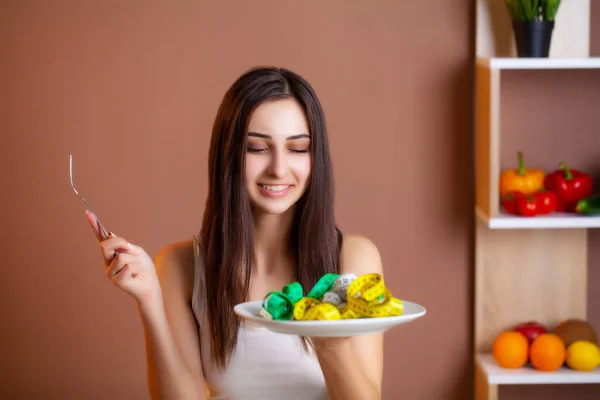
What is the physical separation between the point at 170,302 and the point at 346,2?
4.43 ft

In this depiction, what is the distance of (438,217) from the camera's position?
278 cm

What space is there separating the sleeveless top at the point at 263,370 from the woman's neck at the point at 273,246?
137mm

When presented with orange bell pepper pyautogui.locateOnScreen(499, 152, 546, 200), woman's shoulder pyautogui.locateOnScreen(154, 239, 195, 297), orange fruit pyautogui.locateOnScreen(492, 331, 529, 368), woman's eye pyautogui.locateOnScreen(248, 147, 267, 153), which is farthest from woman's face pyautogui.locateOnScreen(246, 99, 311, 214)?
orange fruit pyautogui.locateOnScreen(492, 331, 529, 368)

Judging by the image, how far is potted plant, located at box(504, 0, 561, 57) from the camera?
8.09 ft

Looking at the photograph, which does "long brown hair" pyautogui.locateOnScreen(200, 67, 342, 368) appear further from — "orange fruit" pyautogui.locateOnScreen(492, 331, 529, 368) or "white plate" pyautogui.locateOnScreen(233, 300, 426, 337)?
"orange fruit" pyautogui.locateOnScreen(492, 331, 529, 368)

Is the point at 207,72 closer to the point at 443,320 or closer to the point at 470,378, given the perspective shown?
the point at 443,320

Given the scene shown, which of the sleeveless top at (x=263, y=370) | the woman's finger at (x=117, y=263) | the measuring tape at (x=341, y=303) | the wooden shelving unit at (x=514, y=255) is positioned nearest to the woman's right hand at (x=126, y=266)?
the woman's finger at (x=117, y=263)

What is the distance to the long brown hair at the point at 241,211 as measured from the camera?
159cm

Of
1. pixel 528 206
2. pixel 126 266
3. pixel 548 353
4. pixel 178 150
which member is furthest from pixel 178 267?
pixel 548 353

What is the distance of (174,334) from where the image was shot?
168cm

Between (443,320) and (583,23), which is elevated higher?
(583,23)

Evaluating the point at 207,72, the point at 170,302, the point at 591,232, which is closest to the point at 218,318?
the point at 170,302

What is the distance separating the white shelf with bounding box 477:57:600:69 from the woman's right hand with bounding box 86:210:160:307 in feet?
4.59

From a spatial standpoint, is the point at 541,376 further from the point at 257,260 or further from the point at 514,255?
the point at 257,260
